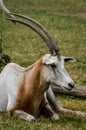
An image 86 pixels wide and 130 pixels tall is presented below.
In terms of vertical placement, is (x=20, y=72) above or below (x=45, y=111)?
above

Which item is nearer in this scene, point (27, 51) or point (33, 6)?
point (27, 51)

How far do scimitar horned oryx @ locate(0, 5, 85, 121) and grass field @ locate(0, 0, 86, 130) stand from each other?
258mm

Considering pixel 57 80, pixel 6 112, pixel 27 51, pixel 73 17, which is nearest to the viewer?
pixel 57 80

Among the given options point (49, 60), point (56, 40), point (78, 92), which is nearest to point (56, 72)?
point (49, 60)

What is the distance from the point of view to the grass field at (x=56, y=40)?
27.5 ft

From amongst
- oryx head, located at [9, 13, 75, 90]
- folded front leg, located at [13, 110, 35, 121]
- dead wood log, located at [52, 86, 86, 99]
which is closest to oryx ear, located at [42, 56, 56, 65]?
oryx head, located at [9, 13, 75, 90]

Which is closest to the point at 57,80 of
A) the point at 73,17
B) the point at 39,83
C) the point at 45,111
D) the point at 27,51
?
the point at 39,83

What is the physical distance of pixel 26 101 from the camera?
8672 millimetres

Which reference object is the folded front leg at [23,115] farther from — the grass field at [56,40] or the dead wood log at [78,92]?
the dead wood log at [78,92]

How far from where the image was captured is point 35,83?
28.4 feet

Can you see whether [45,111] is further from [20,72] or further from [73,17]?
[73,17]

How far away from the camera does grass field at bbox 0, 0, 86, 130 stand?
27.5ft

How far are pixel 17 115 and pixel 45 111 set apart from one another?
0.69 metres

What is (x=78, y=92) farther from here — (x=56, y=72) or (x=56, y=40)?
(x=56, y=40)
